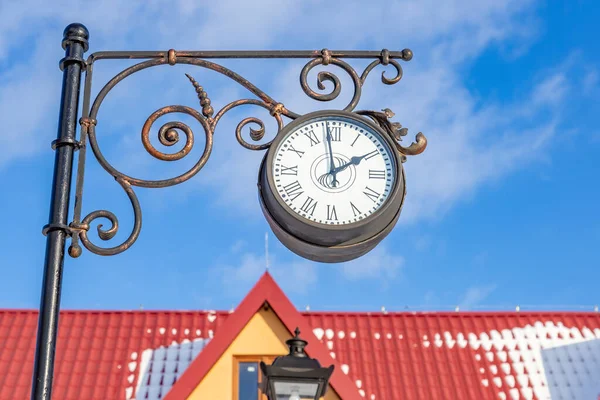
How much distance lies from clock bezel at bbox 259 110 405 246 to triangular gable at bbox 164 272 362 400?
336 inches

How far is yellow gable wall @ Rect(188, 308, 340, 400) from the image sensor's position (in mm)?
12914

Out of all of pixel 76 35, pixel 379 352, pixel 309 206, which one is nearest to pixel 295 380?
pixel 309 206

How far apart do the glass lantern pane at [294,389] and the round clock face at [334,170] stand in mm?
1857

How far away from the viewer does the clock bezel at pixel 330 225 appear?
4582 millimetres

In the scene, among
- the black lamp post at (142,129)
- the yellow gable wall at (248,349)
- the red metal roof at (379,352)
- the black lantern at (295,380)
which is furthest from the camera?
the red metal roof at (379,352)

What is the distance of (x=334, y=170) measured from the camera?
475 cm

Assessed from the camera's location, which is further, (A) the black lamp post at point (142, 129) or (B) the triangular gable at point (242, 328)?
(B) the triangular gable at point (242, 328)

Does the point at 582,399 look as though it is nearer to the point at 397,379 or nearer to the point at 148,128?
the point at 397,379

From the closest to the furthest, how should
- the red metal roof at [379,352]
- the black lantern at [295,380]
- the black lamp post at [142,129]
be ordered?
1. the black lamp post at [142,129]
2. the black lantern at [295,380]
3. the red metal roof at [379,352]

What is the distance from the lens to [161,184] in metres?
4.84

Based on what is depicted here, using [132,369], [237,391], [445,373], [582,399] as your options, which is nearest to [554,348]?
[582,399]

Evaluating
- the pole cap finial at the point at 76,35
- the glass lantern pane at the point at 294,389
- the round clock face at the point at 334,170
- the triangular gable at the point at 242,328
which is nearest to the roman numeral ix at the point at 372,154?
the round clock face at the point at 334,170

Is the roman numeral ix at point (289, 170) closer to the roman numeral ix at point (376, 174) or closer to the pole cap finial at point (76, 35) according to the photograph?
the roman numeral ix at point (376, 174)

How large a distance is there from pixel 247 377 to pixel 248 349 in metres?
0.39
